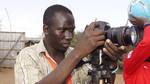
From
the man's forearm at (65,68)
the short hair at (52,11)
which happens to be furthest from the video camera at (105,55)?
the short hair at (52,11)

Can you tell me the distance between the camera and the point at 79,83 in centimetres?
283

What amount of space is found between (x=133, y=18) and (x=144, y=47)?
211 mm

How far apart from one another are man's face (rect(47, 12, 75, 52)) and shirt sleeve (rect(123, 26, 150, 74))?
45cm

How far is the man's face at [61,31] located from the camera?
2.69 metres

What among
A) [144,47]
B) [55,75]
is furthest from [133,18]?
[55,75]

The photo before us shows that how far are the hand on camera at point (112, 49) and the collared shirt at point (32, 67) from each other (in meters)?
0.35

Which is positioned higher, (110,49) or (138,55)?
(110,49)

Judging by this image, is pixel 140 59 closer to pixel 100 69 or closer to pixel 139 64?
pixel 139 64

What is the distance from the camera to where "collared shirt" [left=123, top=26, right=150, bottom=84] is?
2746 millimetres

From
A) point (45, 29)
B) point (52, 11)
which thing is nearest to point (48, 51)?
point (45, 29)

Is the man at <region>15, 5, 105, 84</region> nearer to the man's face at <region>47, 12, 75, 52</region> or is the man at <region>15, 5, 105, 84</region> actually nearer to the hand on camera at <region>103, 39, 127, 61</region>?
the man's face at <region>47, 12, 75, 52</region>

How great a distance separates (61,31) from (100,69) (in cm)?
43

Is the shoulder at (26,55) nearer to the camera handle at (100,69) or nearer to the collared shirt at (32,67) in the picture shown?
the collared shirt at (32,67)

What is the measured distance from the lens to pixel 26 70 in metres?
2.65
